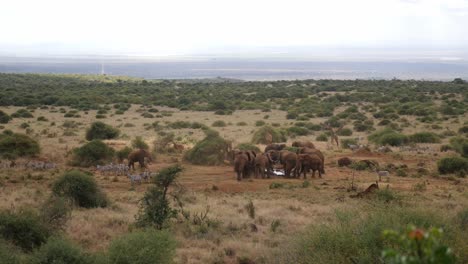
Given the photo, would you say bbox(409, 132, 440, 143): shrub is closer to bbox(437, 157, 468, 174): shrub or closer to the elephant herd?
bbox(437, 157, 468, 174): shrub

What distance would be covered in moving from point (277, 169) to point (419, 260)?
708 inches

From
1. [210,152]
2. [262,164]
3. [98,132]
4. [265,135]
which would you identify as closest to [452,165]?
[262,164]

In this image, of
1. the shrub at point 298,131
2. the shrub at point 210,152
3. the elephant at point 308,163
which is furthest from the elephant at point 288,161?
the shrub at point 298,131

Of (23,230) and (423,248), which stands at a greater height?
(423,248)

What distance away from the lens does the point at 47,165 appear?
20.1 meters

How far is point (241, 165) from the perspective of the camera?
18250 mm

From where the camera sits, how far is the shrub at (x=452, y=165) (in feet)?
66.0

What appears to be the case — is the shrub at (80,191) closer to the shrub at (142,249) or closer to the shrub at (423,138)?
the shrub at (142,249)

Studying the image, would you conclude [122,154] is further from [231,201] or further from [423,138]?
[423,138]

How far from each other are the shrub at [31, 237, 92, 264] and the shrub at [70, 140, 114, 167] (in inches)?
529

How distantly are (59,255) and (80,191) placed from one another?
20.9 ft

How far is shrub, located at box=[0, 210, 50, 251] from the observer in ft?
30.7

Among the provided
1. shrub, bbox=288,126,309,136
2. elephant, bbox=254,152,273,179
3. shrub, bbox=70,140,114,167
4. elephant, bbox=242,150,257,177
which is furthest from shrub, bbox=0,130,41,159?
shrub, bbox=288,126,309,136

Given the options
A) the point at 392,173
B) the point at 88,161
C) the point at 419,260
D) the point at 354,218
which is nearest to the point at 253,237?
the point at 354,218
